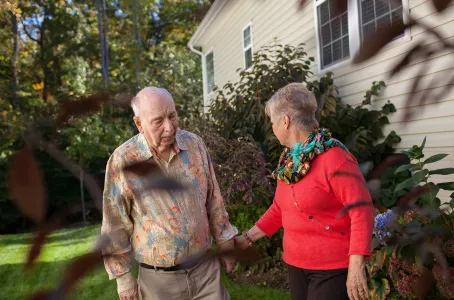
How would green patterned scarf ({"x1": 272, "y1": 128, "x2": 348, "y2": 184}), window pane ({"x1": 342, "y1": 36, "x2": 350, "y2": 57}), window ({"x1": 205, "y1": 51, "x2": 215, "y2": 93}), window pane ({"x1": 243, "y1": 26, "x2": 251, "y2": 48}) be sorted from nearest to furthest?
green patterned scarf ({"x1": 272, "y1": 128, "x2": 348, "y2": 184}) < window pane ({"x1": 342, "y1": 36, "x2": 350, "y2": 57}) < window pane ({"x1": 243, "y1": 26, "x2": 251, "y2": 48}) < window ({"x1": 205, "y1": 51, "x2": 215, "y2": 93})

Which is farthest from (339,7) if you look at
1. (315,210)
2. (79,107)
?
(315,210)

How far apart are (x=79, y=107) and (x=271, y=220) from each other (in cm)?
224

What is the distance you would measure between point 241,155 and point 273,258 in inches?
45.0

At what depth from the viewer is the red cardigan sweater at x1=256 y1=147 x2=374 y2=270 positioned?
209cm

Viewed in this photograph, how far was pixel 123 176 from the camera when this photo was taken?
467 millimetres

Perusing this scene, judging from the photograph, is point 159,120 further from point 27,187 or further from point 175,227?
point 27,187

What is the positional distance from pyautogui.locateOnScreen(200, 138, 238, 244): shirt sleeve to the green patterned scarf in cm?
35

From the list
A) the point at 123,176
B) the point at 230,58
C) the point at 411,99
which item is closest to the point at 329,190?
the point at 411,99

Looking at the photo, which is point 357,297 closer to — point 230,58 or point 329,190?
point 329,190

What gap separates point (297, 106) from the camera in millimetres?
2270

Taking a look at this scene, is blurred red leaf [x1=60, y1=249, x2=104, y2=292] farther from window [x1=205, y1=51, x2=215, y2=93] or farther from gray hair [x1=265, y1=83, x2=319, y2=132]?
window [x1=205, y1=51, x2=215, y2=93]

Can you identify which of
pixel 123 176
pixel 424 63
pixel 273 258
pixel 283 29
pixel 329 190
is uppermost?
pixel 283 29

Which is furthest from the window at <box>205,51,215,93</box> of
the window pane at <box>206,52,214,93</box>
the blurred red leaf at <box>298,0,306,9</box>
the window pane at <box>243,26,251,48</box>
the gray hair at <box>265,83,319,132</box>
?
the blurred red leaf at <box>298,0,306,9</box>

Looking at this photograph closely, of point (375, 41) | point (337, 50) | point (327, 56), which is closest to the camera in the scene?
point (375, 41)
